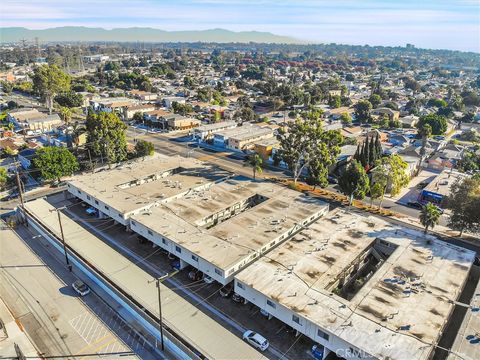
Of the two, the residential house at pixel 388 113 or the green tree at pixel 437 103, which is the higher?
the green tree at pixel 437 103

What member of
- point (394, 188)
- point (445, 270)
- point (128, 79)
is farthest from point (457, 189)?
point (128, 79)

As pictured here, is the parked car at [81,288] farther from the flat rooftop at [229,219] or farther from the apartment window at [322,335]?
the apartment window at [322,335]

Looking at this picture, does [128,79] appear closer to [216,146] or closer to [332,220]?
[216,146]

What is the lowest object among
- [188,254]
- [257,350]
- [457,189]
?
[257,350]

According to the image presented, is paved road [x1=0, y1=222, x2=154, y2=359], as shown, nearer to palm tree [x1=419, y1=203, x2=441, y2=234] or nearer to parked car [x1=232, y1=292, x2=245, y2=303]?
parked car [x1=232, y1=292, x2=245, y2=303]

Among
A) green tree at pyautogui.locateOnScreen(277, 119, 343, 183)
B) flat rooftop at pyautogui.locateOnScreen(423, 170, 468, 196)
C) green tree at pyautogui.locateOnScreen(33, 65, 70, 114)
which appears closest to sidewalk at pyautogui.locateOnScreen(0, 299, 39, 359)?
green tree at pyautogui.locateOnScreen(277, 119, 343, 183)

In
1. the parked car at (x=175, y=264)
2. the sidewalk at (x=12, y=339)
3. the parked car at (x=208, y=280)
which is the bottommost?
the sidewalk at (x=12, y=339)

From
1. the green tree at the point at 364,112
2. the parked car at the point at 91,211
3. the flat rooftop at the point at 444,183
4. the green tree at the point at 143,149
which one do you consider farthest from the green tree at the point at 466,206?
the green tree at the point at 364,112
